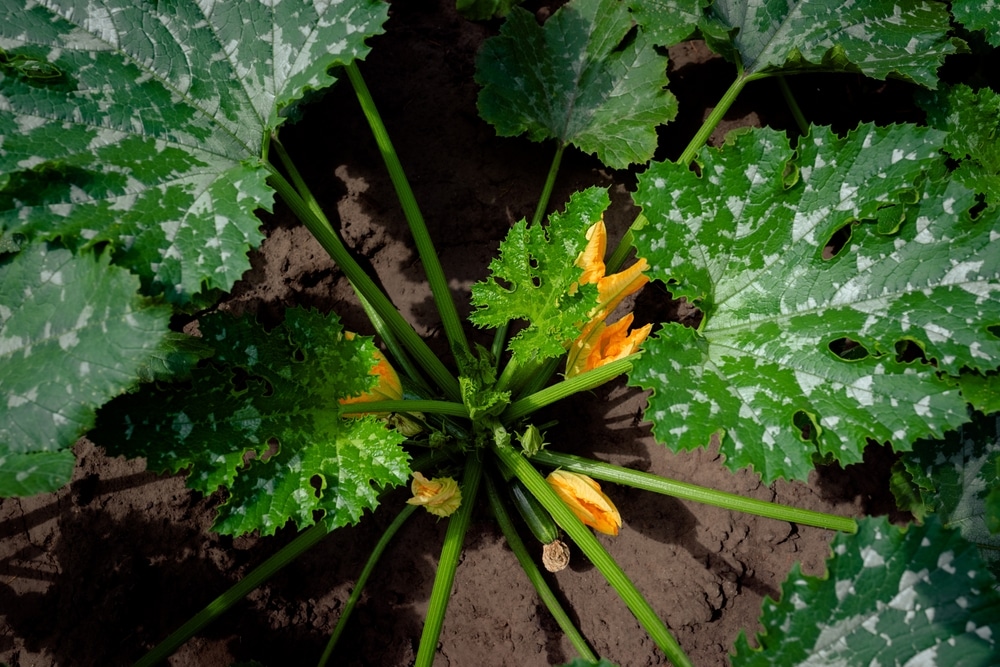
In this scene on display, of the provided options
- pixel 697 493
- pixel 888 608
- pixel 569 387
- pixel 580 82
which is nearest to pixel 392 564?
pixel 569 387

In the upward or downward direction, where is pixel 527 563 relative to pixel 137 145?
downward

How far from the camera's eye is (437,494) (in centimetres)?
228

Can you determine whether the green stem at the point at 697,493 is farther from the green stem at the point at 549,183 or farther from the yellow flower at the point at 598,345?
the green stem at the point at 549,183

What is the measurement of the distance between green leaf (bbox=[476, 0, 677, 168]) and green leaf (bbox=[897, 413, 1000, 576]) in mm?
1339

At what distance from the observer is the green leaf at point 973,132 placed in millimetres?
2547

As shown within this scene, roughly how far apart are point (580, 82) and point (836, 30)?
87 cm

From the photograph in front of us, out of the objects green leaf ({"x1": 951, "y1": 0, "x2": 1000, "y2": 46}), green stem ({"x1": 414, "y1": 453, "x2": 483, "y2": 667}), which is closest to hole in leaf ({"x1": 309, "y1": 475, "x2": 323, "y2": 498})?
green stem ({"x1": 414, "y1": 453, "x2": 483, "y2": 667})

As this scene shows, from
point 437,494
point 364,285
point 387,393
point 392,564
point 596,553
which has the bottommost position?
point 392,564

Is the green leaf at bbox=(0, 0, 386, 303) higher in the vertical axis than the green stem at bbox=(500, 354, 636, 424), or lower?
higher

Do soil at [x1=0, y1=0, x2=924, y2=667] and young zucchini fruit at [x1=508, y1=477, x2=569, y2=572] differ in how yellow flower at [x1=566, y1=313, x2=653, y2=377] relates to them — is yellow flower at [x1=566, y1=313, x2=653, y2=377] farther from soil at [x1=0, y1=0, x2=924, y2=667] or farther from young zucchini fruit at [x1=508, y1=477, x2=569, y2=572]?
young zucchini fruit at [x1=508, y1=477, x2=569, y2=572]

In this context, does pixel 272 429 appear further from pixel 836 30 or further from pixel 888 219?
pixel 836 30

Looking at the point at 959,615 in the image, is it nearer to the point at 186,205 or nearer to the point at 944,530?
the point at 944,530

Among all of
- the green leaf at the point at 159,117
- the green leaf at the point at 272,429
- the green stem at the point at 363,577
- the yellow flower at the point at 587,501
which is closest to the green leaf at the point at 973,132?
the yellow flower at the point at 587,501

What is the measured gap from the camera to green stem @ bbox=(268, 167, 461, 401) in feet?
7.06
